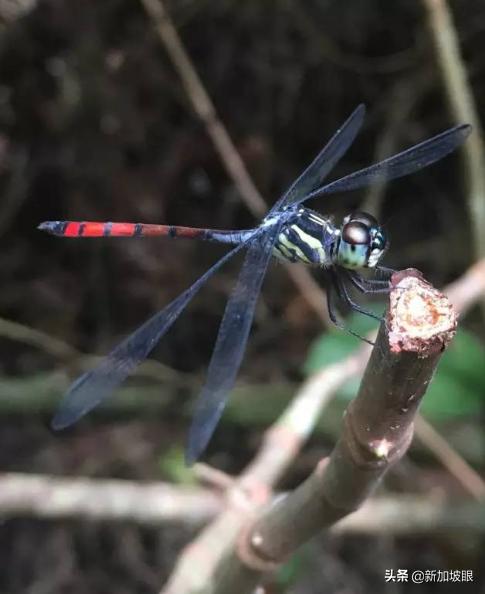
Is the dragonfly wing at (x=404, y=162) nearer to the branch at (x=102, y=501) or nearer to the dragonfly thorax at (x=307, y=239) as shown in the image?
the dragonfly thorax at (x=307, y=239)

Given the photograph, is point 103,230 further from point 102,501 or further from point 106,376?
point 102,501

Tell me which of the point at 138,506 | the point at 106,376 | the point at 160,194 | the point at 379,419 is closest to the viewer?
the point at 379,419

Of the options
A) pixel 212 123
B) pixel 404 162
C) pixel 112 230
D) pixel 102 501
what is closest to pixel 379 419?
pixel 404 162

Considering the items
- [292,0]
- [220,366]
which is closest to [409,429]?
[220,366]

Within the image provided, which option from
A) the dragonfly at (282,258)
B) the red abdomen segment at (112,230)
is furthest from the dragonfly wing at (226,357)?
the red abdomen segment at (112,230)

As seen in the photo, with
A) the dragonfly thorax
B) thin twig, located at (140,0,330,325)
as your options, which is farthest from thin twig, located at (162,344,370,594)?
thin twig, located at (140,0,330,325)

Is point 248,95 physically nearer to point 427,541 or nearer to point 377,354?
point 427,541
